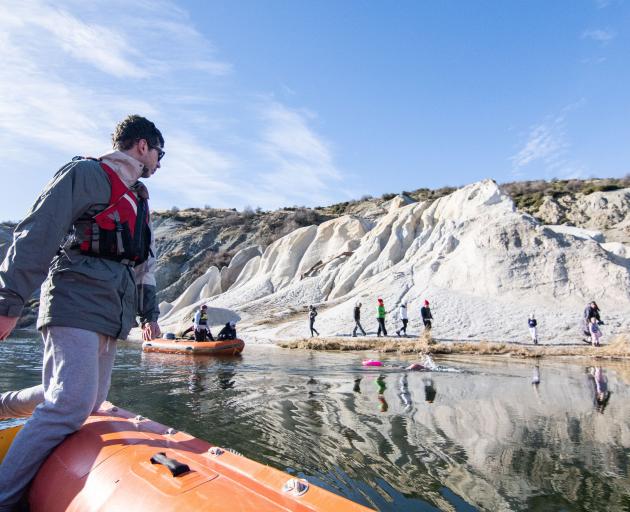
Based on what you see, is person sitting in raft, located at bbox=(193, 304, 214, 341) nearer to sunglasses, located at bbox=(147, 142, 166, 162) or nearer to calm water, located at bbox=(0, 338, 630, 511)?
calm water, located at bbox=(0, 338, 630, 511)

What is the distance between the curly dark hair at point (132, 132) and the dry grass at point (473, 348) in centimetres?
1379

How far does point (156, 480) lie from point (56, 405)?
2.87 feet

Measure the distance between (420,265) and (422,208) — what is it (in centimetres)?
830

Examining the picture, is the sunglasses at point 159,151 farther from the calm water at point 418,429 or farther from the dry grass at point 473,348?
the dry grass at point 473,348

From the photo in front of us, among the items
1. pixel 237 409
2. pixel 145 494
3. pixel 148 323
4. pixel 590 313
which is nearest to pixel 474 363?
pixel 590 313

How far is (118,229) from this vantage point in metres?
2.91

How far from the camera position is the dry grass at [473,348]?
47.9ft

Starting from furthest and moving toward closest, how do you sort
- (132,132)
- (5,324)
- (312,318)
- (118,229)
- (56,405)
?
(312,318) < (132,132) < (118,229) < (56,405) < (5,324)

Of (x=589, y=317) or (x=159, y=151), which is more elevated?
(x=159, y=151)

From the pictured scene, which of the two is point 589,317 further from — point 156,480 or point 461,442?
point 156,480

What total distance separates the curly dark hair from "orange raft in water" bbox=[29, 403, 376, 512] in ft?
6.01

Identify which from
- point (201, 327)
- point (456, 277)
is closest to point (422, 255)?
point (456, 277)

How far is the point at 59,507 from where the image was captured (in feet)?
7.76

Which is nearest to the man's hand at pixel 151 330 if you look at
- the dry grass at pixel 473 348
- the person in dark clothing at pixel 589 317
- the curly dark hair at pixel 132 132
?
the curly dark hair at pixel 132 132
